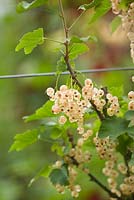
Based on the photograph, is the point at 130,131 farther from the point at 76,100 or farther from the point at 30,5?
the point at 30,5

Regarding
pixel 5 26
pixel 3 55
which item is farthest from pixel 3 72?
pixel 5 26

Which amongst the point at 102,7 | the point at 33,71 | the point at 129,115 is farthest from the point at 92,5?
the point at 33,71

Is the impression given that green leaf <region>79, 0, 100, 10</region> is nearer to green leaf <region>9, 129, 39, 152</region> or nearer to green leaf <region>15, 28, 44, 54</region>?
green leaf <region>15, 28, 44, 54</region>

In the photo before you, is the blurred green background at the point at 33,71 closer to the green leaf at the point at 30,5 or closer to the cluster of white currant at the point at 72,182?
the cluster of white currant at the point at 72,182

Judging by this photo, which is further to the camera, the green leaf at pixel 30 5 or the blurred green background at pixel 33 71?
the blurred green background at pixel 33 71

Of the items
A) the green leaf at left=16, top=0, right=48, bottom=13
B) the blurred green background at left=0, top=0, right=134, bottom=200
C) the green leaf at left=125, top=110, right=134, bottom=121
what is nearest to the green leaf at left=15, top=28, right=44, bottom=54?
the green leaf at left=16, top=0, right=48, bottom=13

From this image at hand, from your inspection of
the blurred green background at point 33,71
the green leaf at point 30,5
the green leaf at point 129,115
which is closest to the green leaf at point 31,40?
the green leaf at point 30,5
